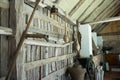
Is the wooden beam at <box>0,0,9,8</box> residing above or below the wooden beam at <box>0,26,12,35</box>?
above

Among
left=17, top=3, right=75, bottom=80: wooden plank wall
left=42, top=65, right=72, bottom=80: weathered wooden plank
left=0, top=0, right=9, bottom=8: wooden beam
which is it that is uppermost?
left=0, top=0, right=9, bottom=8: wooden beam

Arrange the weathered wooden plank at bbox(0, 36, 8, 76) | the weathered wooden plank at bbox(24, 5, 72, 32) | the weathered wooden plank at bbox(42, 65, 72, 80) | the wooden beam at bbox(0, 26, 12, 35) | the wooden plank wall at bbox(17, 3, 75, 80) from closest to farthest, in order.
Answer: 1. the wooden beam at bbox(0, 26, 12, 35)
2. the weathered wooden plank at bbox(0, 36, 8, 76)
3. the wooden plank wall at bbox(17, 3, 75, 80)
4. the weathered wooden plank at bbox(24, 5, 72, 32)
5. the weathered wooden plank at bbox(42, 65, 72, 80)

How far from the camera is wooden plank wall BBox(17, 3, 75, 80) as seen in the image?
90.8 inches

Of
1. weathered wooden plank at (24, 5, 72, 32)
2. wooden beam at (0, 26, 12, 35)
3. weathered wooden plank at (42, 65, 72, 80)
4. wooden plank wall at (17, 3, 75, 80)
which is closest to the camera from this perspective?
wooden beam at (0, 26, 12, 35)

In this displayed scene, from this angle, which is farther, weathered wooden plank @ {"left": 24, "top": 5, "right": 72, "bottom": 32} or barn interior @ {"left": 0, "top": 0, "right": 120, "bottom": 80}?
weathered wooden plank @ {"left": 24, "top": 5, "right": 72, "bottom": 32}

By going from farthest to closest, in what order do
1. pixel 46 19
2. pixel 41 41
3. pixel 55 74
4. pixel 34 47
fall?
pixel 55 74
pixel 46 19
pixel 41 41
pixel 34 47

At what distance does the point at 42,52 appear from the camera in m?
2.90

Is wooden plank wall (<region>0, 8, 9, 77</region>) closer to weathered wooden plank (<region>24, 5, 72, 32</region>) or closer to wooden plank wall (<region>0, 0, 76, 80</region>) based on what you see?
wooden plank wall (<region>0, 0, 76, 80</region>)

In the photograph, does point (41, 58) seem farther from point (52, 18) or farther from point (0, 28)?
point (0, 28)

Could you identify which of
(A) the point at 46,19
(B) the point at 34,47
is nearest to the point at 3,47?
(B) the point at 34,47

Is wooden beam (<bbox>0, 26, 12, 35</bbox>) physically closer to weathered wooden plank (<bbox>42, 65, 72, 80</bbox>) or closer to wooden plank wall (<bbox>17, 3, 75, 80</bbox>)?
wooden plank wall (<bbox>17, 3, 75, 80</bbox>)

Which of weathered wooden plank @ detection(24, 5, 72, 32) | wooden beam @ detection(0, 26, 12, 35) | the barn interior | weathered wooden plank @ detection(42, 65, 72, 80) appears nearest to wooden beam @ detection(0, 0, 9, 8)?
the barn interior

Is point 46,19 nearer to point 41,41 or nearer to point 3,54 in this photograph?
point 41,41

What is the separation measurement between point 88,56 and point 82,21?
129 cm
